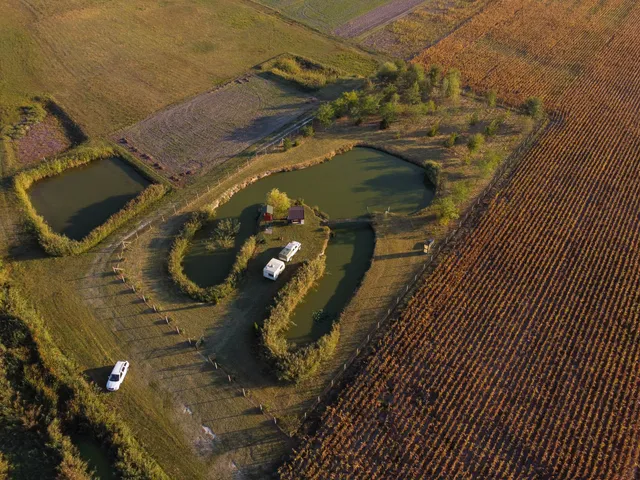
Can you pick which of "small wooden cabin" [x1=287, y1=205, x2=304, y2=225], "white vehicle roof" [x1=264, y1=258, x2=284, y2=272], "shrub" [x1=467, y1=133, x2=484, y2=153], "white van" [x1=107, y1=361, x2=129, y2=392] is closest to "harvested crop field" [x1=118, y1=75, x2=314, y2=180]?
"small wooden cabin" [x1=287, y1=205, x2=304, y2=225]

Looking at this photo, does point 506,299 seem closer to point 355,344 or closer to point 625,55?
point 355,344

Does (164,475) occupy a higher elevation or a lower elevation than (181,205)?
lower

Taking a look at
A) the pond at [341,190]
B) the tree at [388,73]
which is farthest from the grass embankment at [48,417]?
the tree at [388,73]

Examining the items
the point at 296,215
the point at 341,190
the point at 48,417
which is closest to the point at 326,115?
the point at 341,190

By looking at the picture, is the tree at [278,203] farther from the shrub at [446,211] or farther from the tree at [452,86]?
the tree at [452,86]

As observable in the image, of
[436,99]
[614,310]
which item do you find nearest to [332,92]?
[436,99]

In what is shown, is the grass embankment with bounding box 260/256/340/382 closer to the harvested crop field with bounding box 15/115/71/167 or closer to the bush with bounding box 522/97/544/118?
the harvested crop field with bounding box 15/115/71/167
